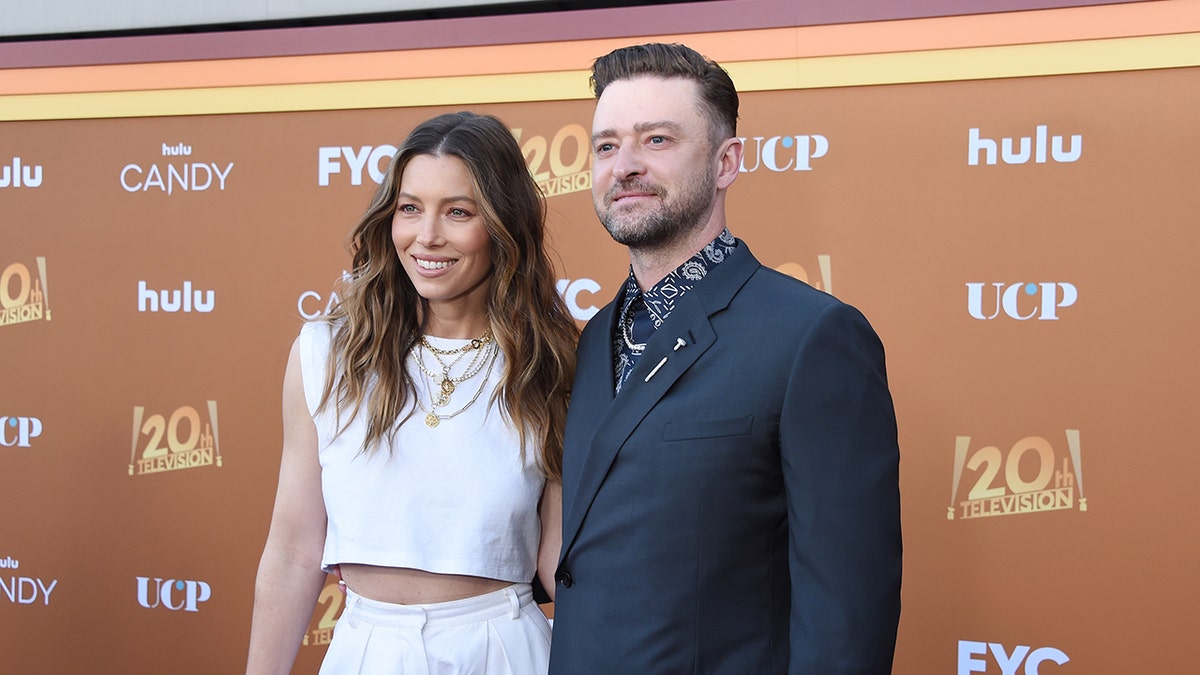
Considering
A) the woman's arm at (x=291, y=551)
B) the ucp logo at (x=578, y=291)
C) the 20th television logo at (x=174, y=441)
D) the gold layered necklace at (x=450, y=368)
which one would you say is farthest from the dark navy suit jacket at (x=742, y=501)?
the 20th television logo at (x=174, y=441)

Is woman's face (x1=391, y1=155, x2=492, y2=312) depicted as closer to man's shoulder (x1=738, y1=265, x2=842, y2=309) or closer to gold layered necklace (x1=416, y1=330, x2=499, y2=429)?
gold layered necklace (x1=416, y1=330, x2=499, y2=429)

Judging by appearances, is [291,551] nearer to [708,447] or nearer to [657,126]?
[708,447]

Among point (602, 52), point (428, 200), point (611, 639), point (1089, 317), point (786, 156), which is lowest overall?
point (611, 639)

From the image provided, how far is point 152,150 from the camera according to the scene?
3518 millimetres

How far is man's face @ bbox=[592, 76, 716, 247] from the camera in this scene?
1.49m

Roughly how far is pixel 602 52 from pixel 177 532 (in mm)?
2029

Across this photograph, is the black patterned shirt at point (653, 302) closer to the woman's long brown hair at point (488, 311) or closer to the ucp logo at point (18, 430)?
the woman's long brown hair at point (488, 311)

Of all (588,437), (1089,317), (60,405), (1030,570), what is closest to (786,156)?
(1089,317)

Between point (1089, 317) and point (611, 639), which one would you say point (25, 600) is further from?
point (1089, 317)

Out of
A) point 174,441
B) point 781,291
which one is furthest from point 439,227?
point 174,441

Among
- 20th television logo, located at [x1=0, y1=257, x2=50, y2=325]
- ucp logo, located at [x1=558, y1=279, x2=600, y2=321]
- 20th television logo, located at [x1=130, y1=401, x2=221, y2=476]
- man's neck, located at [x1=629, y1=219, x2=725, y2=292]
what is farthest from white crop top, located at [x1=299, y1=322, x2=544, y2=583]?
20th television logo, located at [x1=0, y1=257, x2=50, y2=325]

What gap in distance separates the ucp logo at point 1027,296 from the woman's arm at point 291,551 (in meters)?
1.77

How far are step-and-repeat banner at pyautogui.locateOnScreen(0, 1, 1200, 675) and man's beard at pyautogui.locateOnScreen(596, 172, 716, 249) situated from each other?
148 centimetres

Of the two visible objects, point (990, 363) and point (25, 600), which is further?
point (25, 600)
